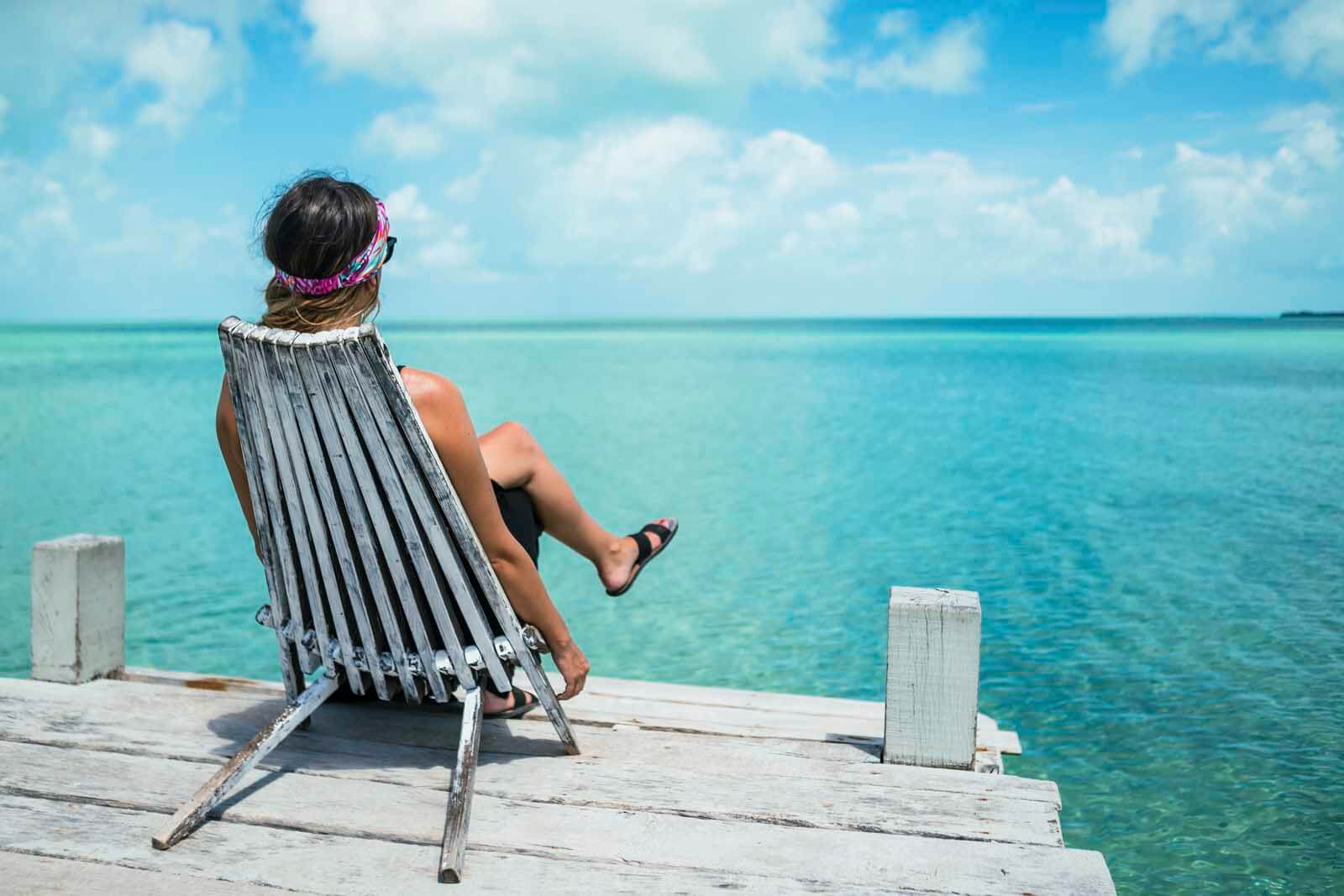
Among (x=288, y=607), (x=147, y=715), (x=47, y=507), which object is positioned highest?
(x=288, y=607)

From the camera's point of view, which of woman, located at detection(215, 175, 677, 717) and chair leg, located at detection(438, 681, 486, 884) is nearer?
chair leg, located at detection(438, 681, 486, 884)

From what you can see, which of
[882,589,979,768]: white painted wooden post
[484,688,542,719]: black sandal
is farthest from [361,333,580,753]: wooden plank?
[882,589,979,768]: white painted wooden post

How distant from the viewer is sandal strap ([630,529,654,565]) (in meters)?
3.32

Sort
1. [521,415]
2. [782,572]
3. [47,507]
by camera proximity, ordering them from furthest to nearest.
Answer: [521,415]
[47,507]
[782,572]

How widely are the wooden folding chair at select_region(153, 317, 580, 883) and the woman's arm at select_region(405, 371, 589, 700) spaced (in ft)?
0.17

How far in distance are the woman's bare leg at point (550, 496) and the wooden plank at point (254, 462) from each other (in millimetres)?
516

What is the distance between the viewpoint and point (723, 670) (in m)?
6.58

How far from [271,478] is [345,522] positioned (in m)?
0.19

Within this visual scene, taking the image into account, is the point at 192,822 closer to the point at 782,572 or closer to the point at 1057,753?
the point at 1057,753

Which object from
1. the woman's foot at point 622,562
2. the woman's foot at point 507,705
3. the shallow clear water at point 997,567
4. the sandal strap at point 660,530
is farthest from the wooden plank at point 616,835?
the shallow clear water at point 997,567

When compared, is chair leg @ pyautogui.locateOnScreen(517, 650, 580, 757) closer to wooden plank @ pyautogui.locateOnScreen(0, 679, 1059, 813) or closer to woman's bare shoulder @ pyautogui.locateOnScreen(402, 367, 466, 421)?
wooden plank @ pyautogui.locateOnScreen(0, 679, 1059, 813)

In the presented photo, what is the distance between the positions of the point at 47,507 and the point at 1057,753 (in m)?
11.8

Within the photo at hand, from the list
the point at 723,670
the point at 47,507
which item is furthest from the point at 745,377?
the point at 723,670

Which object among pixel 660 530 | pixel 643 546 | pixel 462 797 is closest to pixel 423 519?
pixel 462 797
